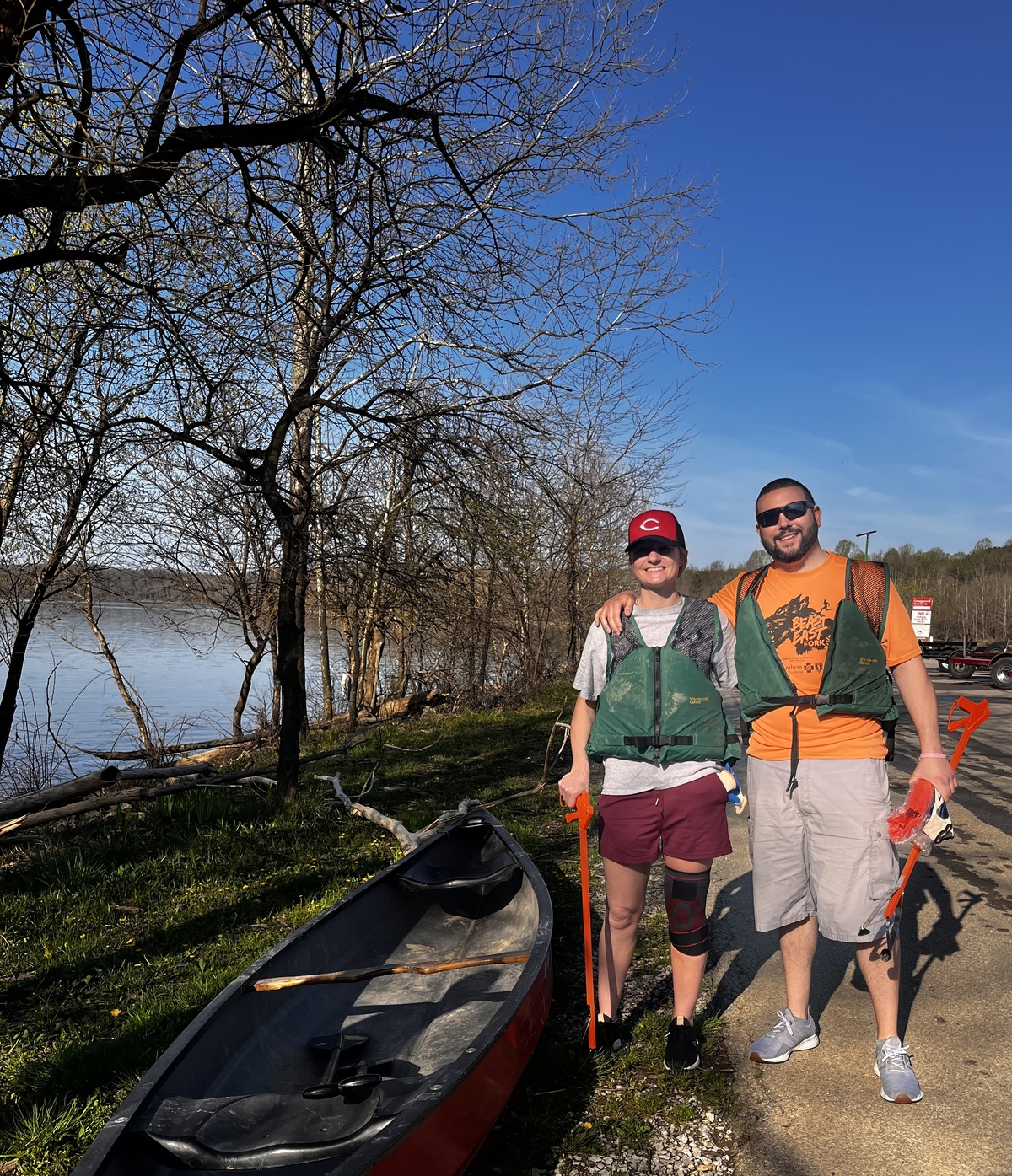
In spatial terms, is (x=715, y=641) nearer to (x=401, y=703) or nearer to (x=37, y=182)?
(x=37, y=182)

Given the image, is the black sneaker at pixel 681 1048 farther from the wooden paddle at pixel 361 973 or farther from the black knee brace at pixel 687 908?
the wooden paddle at pixel 361 973

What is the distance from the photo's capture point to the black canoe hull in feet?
7.07

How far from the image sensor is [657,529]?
307cm

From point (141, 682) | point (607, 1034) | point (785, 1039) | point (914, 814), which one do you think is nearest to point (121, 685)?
point (607, 1034)

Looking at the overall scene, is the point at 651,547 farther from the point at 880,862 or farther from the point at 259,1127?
the point at 259,1127

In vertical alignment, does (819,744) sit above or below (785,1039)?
above

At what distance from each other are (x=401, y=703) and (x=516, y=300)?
1153cm

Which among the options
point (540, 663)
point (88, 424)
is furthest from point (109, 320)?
point (540, 663)

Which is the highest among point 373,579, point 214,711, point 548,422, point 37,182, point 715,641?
point 37,182

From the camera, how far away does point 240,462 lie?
665cm

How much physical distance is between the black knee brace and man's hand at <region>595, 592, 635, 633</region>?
36.1 inches

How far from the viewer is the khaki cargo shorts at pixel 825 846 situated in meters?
2.88

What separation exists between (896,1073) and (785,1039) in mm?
410

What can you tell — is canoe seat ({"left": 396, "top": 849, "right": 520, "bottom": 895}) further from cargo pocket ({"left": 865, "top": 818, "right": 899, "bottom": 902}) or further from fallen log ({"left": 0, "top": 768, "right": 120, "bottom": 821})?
fallen log ({"left": 0, "top": 768, "right": 120, "bottom": 821})
